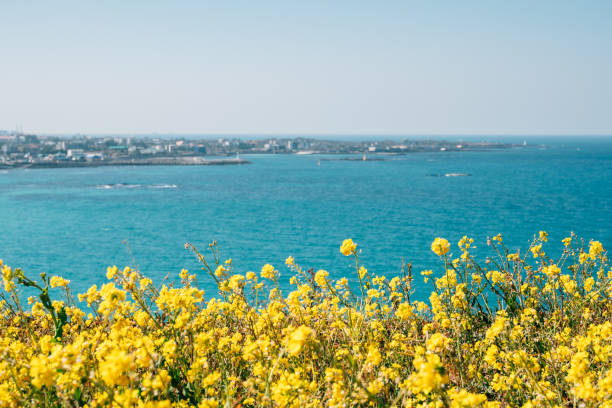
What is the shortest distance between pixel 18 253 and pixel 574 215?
193ft

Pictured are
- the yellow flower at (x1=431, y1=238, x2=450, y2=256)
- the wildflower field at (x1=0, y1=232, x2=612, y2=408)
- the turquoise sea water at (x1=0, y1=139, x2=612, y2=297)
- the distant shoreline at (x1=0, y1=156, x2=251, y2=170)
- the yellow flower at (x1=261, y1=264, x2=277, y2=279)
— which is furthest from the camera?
the distant shoreline at (x1=0, y1=156, x2=251, y2=170)

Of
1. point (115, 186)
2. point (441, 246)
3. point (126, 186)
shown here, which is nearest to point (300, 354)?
point (441, 246)

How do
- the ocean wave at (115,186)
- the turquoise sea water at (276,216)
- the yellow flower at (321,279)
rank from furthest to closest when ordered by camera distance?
the ocean wave at (115,186), the turquoise sea water at (276,216), the yellow flower at (321,279)

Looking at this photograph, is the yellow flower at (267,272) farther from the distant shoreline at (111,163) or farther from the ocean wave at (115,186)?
the distant shoreline at (111,163)

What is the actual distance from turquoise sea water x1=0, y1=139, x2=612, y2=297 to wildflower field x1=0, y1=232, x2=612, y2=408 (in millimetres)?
24473

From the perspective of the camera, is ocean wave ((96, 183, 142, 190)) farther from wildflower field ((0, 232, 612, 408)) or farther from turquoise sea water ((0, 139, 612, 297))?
wildflower field ((0, 232, 612, 408))

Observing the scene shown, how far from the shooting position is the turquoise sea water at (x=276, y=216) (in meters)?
36.4

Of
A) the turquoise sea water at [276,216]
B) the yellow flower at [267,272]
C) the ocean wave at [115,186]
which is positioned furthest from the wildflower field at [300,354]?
the ocean wave at [115,186]

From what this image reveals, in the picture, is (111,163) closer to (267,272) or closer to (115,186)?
(115,186)

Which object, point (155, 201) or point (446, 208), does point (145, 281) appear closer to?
point (446, 208)

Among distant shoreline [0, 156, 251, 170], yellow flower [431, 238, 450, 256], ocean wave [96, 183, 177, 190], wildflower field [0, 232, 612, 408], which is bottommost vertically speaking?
ocean wave [96, 183, 177, 190]

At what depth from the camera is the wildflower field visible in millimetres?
2436

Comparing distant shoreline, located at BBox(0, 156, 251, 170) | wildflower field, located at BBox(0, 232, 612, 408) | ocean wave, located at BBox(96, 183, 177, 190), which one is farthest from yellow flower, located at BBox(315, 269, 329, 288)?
distant shoreline, located at BBox(0, 156, 251, 170)

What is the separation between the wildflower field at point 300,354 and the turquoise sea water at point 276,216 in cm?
2447
